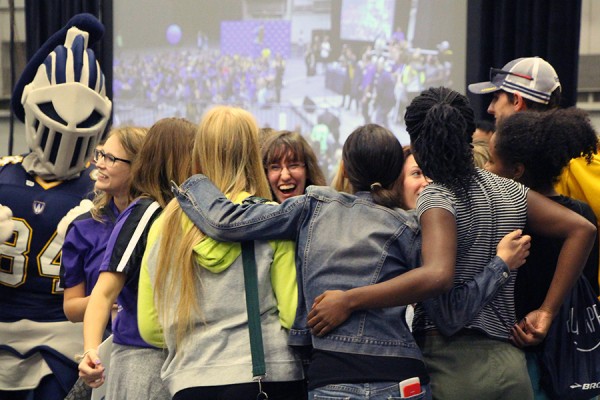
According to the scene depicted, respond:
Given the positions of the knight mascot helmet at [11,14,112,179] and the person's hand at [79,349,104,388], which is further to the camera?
the knight mascot helmet at [11,14,112,179]

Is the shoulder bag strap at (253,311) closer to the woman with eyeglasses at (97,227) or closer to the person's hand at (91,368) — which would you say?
the person's hand at (91,368)

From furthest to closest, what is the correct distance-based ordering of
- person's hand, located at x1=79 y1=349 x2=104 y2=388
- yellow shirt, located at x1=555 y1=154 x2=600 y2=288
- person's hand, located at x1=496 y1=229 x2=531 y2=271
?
yellow shirt, located at x1=555 y1=154 x2=600 y2=288 < person's hand, located at x1=79 y1=349 x2=104 y2=388 < person's hand, located at x1=496 y1=229 x2=531 y2=271

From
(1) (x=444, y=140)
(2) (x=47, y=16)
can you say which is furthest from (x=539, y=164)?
(2) (x=47, y=16)

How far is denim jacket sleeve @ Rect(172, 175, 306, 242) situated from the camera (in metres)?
2.18

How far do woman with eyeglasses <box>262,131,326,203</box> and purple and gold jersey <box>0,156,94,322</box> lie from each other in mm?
880

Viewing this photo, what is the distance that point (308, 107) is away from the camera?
6395 millimetres

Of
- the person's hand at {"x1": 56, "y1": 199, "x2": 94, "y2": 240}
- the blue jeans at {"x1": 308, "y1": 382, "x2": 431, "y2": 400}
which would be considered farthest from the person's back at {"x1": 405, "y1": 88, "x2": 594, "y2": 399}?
the person's hand at {"x1": 56, "y1": 199, "x2": 94, "y2": 240}

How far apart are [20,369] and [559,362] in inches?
77.3

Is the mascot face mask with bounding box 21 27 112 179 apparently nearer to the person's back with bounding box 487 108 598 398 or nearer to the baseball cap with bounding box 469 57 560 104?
the baseball cap with bounding box 469 57 560 104

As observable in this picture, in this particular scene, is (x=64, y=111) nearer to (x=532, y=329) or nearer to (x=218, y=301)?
(x=218, y=301)

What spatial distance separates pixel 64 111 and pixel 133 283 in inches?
47.1

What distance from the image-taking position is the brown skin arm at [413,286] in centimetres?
204

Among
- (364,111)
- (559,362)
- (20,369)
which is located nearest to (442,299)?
(559,362)

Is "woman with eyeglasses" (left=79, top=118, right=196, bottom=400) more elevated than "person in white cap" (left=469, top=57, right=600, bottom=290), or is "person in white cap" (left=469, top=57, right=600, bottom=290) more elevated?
"person in white cap" (left=469, top=57, right=600, bottom=290)
